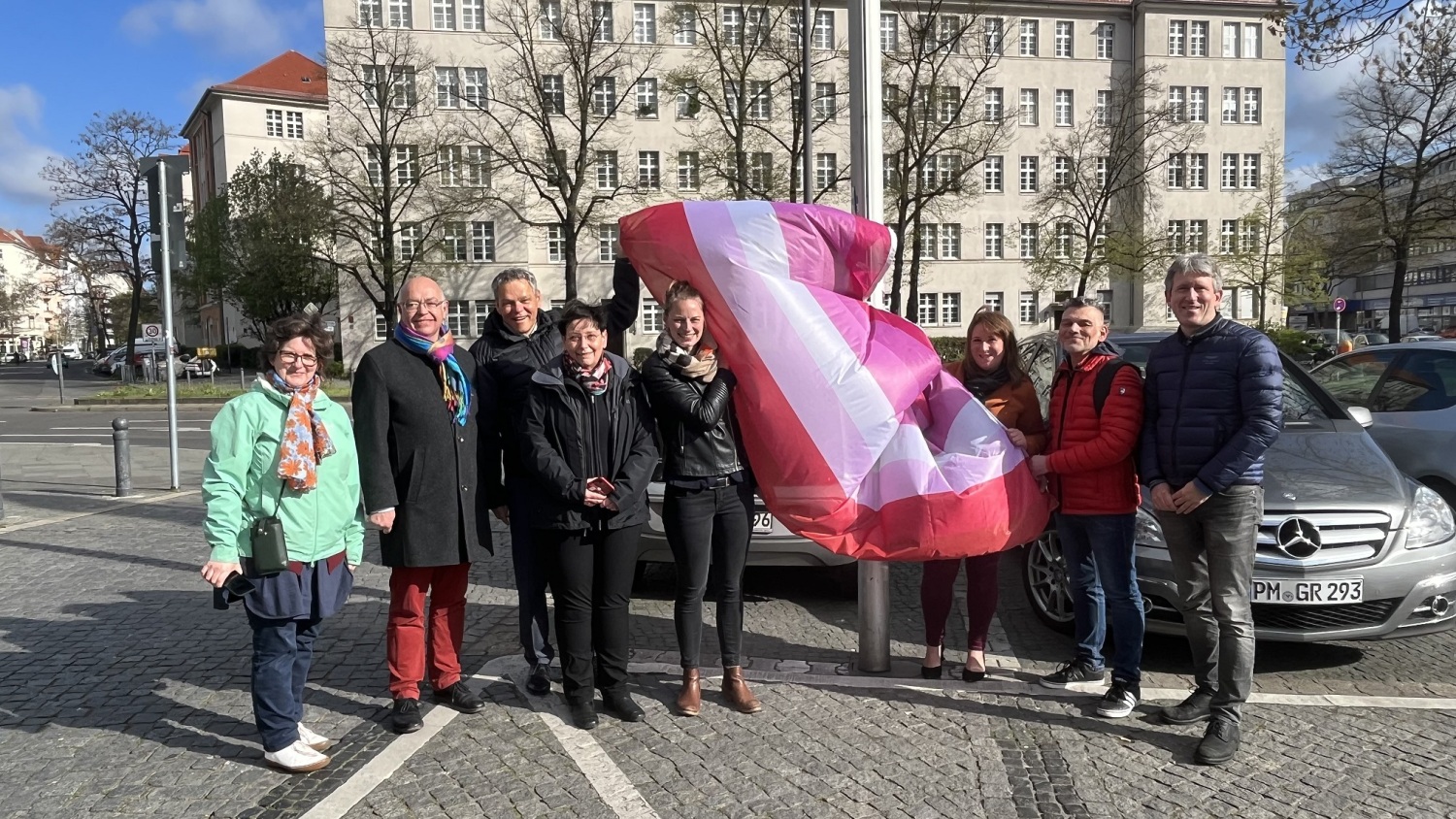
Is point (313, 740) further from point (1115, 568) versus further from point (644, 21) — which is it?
point (644, 21)

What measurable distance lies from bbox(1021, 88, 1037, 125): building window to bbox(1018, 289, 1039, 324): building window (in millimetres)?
8769

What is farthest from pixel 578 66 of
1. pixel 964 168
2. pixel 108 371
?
pixel 108 371

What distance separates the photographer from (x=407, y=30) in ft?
146

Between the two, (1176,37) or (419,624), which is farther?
(1176,37)

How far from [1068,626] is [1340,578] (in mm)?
1372

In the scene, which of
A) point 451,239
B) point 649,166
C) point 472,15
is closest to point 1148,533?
point 451,239

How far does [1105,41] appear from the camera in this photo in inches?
2034

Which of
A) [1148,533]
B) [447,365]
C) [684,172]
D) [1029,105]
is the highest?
[1029,105]

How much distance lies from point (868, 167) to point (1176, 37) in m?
54.6

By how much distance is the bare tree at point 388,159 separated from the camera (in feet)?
125

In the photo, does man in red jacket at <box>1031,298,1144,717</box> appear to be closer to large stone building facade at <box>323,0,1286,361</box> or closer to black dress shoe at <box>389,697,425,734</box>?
black dress shoe at <box>389,697,425,734</box>

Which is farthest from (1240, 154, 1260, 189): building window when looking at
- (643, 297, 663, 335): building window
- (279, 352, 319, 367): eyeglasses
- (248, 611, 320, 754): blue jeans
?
(248, 611, 320, 754): blue jeans

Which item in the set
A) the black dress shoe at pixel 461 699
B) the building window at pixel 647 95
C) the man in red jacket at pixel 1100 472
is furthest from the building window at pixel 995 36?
the black dress shoe at pixel 461 699

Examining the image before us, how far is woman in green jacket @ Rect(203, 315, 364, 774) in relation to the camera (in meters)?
3.75
